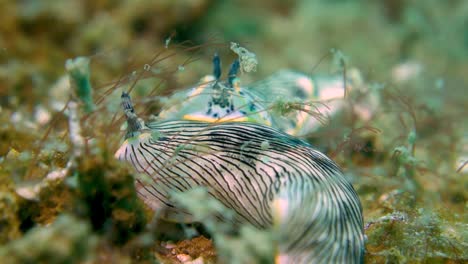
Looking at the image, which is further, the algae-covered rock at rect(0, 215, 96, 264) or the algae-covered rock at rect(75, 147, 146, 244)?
the algae-covered rock at rect(75, 147, 146, 244)

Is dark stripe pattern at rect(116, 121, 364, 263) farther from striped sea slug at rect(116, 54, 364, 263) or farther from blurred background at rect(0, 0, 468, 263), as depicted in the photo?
blurred background at rect(0, 0, 468, 263)

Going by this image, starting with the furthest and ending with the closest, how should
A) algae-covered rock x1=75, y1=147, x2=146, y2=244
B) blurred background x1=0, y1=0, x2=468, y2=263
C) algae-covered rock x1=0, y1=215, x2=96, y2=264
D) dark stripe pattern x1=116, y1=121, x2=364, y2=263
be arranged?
blurred background x1=0, y1=0, x2=468, y2=263 < dark stripe pattern x1=116, y1=121, x2=364, y2=263 < algae-covered rock x1=75, y1=147, x2=146, y2=244 < algae-covered rock x1=0, y1=215, x2=96, y2=264

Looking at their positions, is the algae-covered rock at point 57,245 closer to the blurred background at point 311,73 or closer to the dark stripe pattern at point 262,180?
the blurred background at point 311,73

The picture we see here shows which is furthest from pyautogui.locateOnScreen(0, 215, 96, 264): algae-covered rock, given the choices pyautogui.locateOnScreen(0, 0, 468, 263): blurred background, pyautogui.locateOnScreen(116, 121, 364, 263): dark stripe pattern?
pyautogui.locateOnScreen(116, 121, 364, 263): dark stripe pattern

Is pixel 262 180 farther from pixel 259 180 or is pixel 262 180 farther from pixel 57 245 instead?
pixel 57 245

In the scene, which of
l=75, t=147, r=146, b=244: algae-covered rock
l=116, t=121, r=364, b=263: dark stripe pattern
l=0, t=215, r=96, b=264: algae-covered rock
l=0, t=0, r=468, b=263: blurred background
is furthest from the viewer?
l=0, t=0, r=468, b=263: blurred background

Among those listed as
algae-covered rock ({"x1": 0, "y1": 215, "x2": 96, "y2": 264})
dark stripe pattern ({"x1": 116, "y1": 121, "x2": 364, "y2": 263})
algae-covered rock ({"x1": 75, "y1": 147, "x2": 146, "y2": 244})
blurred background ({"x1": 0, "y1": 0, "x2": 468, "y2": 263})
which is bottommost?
algae-covered rock ({"x1": 0, "y1": 215, "x2": 96, "y2": 264})

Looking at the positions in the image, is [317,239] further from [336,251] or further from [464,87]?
[464,87]

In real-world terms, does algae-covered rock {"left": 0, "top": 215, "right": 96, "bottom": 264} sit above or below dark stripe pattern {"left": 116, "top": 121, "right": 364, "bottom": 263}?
below
